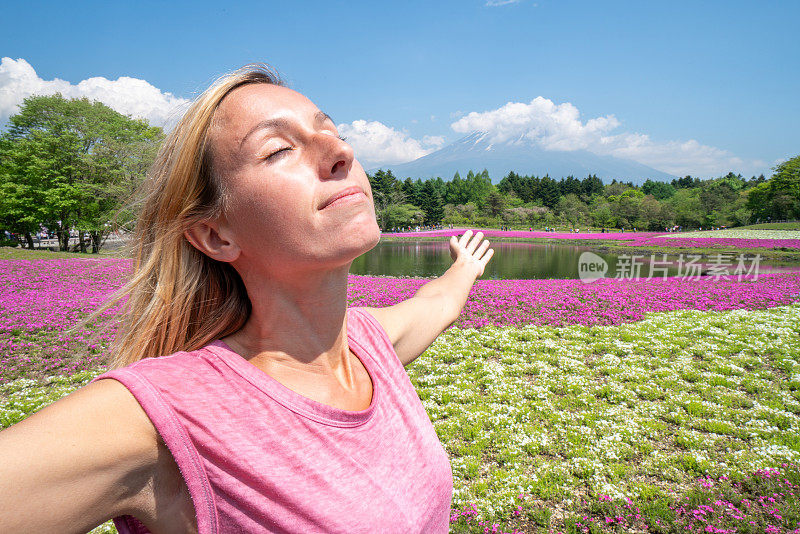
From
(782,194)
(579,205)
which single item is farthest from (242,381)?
(579,205)

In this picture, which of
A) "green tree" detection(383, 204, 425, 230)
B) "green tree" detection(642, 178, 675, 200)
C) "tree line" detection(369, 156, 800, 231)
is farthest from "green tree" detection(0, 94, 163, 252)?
"green tree" detection(642, 178, 675, 200)

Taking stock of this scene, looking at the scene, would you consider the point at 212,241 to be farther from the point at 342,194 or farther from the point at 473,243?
the point at 473,243

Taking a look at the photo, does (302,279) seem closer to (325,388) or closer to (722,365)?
(325,388)

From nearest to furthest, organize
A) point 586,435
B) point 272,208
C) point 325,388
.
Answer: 1. point 272,208
2. point 325,388
3. point 586,435

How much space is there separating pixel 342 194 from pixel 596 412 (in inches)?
226

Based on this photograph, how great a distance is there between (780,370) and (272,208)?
30.6ft

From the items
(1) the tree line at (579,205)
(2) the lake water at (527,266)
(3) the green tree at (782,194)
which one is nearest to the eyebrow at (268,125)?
(2) the lake water at (527,266)

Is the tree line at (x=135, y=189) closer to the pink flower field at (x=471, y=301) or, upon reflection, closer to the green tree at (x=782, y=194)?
the green tree at (x=782, y=194)

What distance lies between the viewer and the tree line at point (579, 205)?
51406 millimetres

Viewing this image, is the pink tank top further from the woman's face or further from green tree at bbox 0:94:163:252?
green tree at bbox 0:94:163:252

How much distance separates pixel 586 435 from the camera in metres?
5.07

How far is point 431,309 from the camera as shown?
192 cm

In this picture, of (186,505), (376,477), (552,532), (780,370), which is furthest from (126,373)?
(780,370)

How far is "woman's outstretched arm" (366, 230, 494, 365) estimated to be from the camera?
5.68ft
